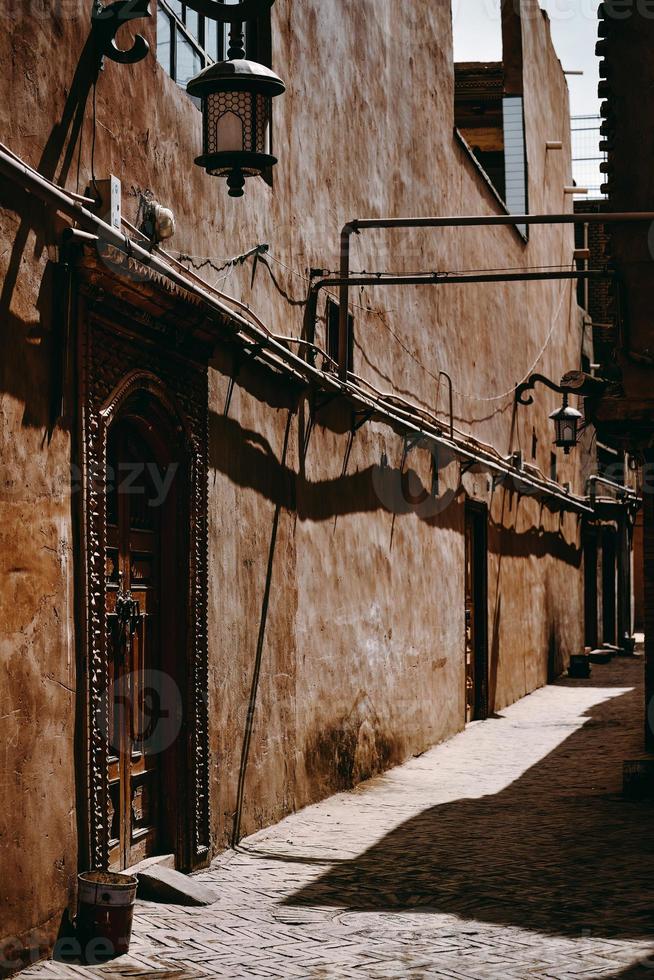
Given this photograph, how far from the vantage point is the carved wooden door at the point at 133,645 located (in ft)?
21.8

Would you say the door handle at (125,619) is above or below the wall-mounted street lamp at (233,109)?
below

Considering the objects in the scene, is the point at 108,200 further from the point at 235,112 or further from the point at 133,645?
the point at 133,645

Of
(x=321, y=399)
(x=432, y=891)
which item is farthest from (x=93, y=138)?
(x=432, y=891)

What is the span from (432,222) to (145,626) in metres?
3.86

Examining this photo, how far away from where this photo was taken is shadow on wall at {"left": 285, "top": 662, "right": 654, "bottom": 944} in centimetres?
661

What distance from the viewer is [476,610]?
1655cm

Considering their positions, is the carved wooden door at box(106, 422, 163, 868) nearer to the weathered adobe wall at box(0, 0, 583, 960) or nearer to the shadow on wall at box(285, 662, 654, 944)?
the weathered adobe wall at box(0, 0, 583, 960)

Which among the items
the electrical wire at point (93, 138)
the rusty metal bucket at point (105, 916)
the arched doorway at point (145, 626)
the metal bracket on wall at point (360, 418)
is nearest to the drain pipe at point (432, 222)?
the metal bracket on wall at point (360, 418)

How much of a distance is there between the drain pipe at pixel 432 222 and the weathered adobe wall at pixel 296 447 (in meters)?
0.25

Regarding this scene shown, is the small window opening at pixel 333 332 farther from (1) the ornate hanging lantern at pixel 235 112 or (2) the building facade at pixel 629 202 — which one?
(1) the ornate hanging lantern at pixel 235 112

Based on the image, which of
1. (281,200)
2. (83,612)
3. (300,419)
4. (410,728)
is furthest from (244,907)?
(410,728)

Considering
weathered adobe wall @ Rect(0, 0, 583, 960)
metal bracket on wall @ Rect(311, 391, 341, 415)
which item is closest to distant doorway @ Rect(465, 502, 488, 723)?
weathered adobe wall @ Rect(0, 0, 583, 960)

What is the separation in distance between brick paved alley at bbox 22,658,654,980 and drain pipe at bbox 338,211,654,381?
3.45m

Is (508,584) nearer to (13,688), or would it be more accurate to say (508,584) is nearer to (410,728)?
(410,728)
